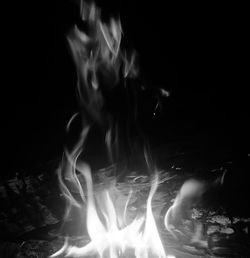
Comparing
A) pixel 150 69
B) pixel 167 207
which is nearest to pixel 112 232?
pixel 167 207

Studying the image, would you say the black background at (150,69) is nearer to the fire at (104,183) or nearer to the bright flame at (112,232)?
the fire at (104,183)

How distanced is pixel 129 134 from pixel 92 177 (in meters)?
0.88

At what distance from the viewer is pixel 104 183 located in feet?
9.91

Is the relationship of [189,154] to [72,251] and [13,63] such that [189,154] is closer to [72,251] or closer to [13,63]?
[72,251]

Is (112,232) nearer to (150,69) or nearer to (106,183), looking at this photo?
(106,183)

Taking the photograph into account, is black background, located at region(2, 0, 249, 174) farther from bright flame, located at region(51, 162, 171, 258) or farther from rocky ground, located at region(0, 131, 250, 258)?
bright flame, located at region(51, 162, 171, 258)

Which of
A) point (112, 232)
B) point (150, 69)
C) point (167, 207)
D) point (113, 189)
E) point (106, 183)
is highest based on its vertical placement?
point (150, 69)

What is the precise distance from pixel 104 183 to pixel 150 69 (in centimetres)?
200

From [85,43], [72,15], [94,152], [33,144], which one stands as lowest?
[94,152]

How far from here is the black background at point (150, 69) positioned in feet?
10.2

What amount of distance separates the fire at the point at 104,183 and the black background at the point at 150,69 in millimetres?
248

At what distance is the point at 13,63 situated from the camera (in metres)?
4.06

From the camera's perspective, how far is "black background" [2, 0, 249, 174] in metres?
3.09

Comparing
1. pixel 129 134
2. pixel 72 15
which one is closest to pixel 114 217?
pixel 129 134
